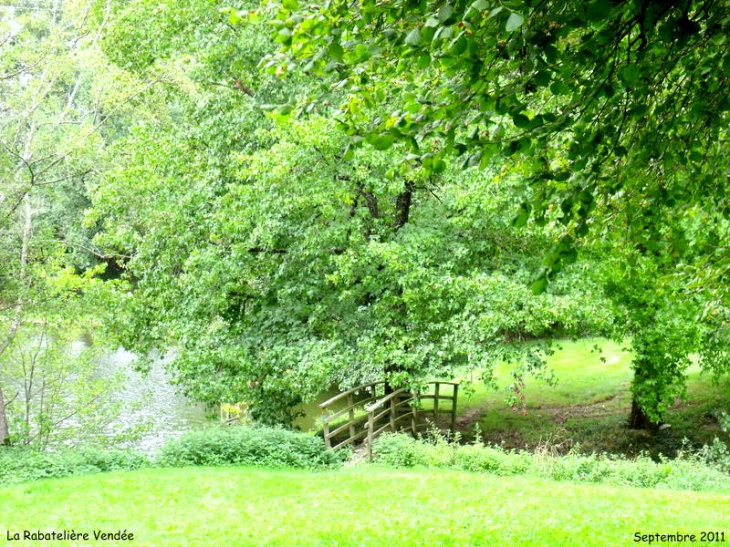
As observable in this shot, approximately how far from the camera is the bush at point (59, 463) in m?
11.2

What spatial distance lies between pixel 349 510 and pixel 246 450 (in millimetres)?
4785

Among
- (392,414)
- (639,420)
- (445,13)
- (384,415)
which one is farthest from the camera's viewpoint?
(639,420)

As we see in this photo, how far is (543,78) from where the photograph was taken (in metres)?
3.60

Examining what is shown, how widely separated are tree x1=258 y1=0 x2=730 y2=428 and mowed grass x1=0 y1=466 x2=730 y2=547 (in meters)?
3.34

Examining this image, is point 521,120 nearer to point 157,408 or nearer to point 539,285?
point 539,285

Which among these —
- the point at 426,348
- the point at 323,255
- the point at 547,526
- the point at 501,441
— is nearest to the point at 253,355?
the point at 323,255

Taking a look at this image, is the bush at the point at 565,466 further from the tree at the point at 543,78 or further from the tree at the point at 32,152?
the tree at the point at 32,152

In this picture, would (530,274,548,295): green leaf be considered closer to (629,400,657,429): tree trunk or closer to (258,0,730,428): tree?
(258,0,730,428): tree

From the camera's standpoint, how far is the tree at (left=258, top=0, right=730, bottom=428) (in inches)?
141

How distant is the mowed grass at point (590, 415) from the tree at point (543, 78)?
775 centimetres

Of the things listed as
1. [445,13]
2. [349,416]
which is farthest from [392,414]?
[445,13]

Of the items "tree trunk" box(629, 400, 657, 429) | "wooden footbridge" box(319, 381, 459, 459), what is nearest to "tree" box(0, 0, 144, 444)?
"wooden footbridge" box(319, 381, 459, 459)

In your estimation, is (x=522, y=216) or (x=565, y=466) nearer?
(x=522, y=216)

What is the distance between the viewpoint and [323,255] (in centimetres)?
1400
